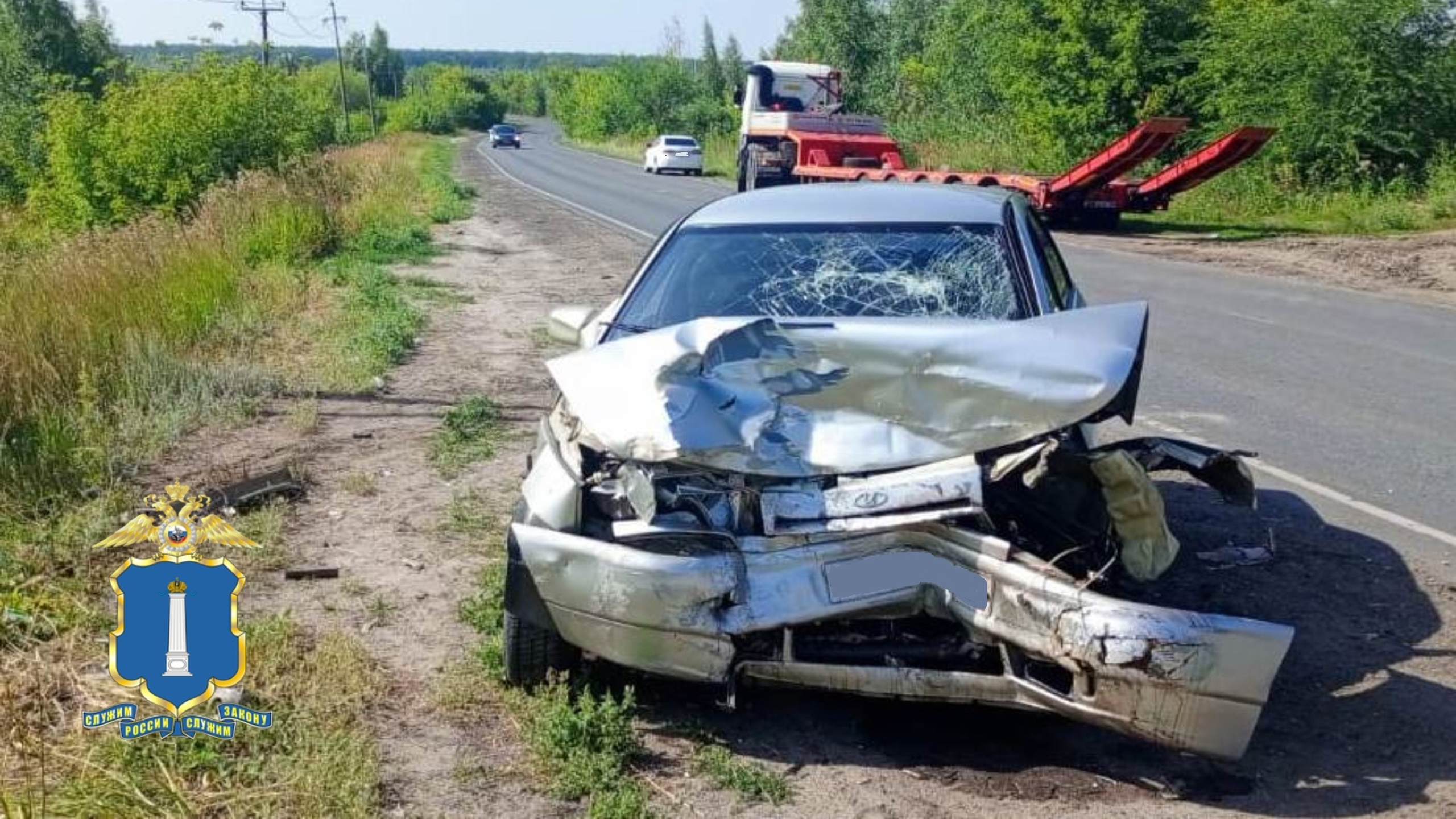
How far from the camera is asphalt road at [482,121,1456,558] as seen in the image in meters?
6.86

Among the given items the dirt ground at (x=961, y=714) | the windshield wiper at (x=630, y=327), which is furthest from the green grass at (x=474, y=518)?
the windshield wiper at (x=630, y=327)

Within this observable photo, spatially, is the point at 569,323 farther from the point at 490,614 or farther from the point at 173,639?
the point at 173,639

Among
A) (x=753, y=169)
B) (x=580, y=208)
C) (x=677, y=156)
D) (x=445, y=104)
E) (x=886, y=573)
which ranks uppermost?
(x=886, y=573)

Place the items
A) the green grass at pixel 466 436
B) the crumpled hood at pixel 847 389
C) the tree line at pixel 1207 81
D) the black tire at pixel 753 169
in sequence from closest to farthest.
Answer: the crumpled hood at pixel 847 389
the green grass at pixel 466 436
the tree line at pixel 1207 81
the black tire at pixel 753 169

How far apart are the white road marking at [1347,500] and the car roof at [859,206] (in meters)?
2.23

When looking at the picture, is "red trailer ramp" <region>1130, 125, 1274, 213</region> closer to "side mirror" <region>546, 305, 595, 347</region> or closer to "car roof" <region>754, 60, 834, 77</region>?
"car roof" <region>754, 60, 834, 77</region>

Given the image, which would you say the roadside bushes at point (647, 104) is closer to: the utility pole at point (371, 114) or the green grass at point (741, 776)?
the utility pole at point (371, 114)

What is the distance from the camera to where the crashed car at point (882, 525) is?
3.53 metres

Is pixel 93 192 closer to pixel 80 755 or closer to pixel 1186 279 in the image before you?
pixel 1186 279

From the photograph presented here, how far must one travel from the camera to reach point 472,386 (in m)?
9.24

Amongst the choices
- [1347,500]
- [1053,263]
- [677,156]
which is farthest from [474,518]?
[677,156]

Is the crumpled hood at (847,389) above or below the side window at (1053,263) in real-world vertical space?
below

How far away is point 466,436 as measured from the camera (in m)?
7.68

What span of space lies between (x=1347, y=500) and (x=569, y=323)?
3934 millimetres
